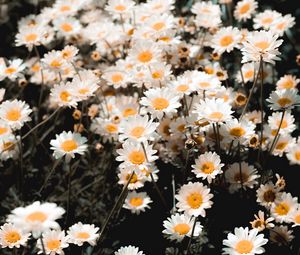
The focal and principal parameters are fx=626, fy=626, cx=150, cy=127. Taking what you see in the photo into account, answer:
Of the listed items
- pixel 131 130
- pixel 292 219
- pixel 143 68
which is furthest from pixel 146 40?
pixel 292 219

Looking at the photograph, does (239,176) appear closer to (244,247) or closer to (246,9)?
(244,247)

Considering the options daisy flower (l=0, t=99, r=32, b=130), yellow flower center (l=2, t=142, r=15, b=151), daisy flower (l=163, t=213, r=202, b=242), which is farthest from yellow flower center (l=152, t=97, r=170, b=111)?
yellow flower center (l=2, t=142, r=15, b=151)

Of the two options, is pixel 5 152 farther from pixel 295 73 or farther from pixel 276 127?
pixel 295 73

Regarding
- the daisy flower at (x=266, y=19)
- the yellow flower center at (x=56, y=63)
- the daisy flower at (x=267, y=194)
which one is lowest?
the daisy flower at (x=267, y=194)

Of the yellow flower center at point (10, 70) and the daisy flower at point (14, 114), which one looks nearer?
the daisy flower at point (14, 114)

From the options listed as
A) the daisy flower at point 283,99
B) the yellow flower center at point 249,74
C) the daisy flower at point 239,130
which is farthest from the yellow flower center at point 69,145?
the yellow flower center at point 249,74

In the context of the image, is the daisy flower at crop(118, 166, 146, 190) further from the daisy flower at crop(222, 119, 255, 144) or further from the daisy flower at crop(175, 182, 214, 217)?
the daisy flower at crop(222, 119, 255, 144)

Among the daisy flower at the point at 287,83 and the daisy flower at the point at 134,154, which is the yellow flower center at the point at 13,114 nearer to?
the daisy flower at the point at 134,154

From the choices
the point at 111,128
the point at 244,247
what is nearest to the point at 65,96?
the point at 111,128
